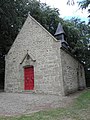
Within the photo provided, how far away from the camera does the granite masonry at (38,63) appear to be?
546 inches

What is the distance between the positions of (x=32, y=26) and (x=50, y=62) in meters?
4.30

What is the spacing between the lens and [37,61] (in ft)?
49.8

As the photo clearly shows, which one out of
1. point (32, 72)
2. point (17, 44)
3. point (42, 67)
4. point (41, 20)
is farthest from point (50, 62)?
point (41, 20)

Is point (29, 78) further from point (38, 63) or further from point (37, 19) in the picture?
point (37, 19)

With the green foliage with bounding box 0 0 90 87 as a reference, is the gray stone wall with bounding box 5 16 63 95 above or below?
below

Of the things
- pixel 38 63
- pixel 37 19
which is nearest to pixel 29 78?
pixel 38 63

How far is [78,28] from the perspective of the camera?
98.5 ft

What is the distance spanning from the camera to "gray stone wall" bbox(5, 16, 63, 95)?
1394 centimetres

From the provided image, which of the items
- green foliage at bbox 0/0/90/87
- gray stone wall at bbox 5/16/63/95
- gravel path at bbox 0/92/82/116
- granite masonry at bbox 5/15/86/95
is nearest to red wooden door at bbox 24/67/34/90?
granite masonry at bbox 5/15/86/95

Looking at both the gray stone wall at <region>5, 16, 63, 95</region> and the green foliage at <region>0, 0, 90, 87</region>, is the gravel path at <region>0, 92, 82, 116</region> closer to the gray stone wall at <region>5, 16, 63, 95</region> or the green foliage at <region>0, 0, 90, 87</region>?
the gray stone wall at <region>5, 16, 63, 95</region>

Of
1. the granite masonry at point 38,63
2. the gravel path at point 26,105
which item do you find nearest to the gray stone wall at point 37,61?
the granite masonry at point 38,63

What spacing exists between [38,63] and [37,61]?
0.77 feet

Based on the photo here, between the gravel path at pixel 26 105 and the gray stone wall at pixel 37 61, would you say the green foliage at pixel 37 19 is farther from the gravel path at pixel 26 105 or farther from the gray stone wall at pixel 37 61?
the gravel path at pixel 26 105

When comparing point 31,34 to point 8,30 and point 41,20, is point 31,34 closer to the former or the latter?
point 8,30
